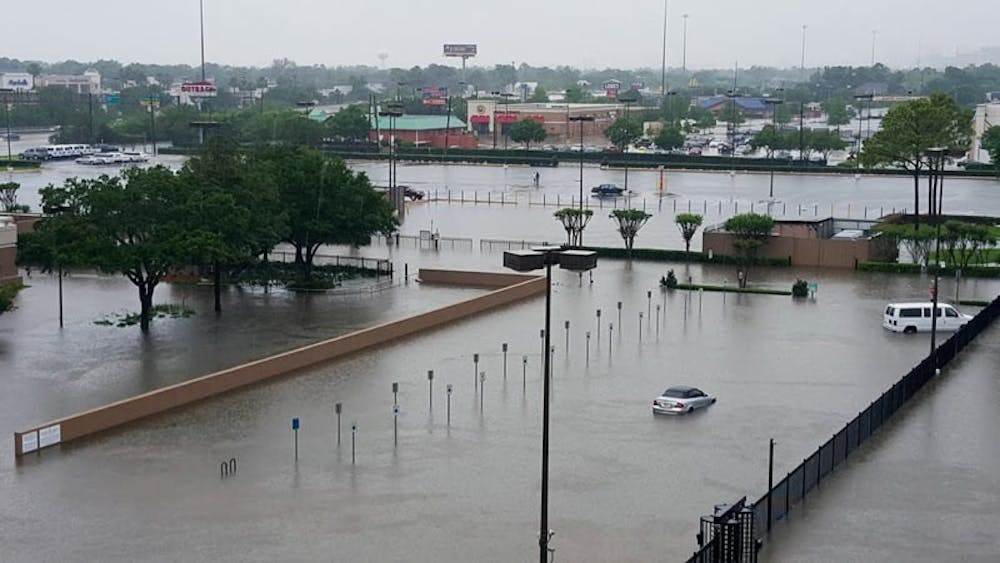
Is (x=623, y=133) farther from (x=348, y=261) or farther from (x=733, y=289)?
(x=733, y=289)

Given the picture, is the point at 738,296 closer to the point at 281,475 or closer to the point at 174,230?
the point at 174,230

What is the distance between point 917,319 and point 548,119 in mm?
65560

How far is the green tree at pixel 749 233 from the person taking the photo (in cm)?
3259

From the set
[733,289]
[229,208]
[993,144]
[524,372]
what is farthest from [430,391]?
[993,144]

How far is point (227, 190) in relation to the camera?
2881cm

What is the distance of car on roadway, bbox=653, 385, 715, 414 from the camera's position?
758 inches

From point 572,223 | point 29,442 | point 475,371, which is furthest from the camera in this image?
point 572,223

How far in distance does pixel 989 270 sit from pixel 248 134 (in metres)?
52.1

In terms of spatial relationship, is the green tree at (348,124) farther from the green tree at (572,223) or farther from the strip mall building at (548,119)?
the green tree at (572,223)

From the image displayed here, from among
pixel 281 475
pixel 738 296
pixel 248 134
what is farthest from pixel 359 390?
pixel 248 134

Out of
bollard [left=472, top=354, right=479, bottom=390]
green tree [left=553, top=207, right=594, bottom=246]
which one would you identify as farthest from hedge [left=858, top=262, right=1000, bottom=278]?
bollard [left=472, top=354, right=479, bottom=390]

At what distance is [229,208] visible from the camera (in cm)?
2708

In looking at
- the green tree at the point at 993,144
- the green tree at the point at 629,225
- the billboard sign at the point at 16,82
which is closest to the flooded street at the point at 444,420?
the green tree at the point at 629,225

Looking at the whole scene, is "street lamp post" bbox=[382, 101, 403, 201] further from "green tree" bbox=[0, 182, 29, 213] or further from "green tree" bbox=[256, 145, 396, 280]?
"green tree" bbox=[256, 145, 396, 280]
